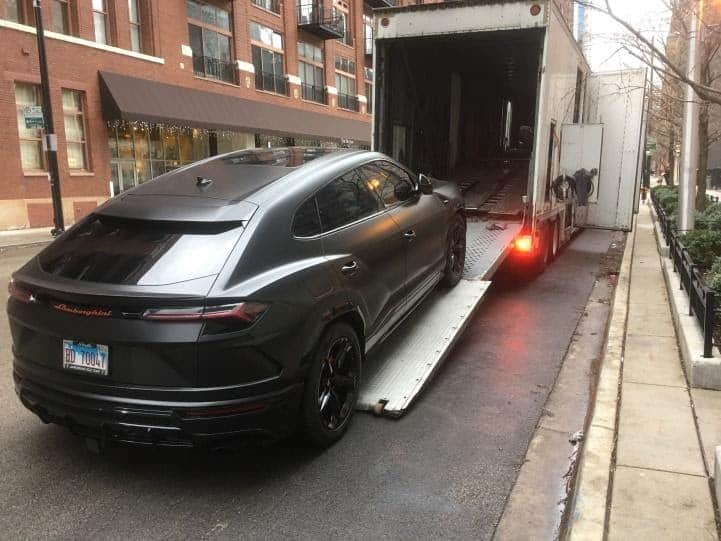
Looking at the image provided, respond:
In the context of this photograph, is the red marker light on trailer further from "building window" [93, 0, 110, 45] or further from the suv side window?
"building window" [93, 0, 110, 45]

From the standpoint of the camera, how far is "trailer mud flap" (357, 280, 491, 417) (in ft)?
14.3

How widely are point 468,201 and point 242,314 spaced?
7.00 meters

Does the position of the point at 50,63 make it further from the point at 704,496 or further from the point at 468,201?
the point at 704,496

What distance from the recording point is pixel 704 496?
3.10 meters

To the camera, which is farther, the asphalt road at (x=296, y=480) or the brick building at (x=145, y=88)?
the brick building at (x=145, y=88)

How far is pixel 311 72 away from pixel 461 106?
20.1 metres

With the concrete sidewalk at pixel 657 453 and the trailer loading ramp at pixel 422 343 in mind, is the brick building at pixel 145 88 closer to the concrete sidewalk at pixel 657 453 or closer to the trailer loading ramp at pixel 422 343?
the trailer loading ramp at pixel 422 343

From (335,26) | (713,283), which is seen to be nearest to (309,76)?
(335,26)

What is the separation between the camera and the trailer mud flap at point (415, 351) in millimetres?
4352

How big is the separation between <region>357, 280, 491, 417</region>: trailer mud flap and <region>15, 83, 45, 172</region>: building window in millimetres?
15465

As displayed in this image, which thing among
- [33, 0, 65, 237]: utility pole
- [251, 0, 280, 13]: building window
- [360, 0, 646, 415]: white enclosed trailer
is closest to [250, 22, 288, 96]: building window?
[251, 0, 280, 13]: building window

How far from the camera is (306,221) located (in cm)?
376

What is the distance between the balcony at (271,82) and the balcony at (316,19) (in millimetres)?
3198

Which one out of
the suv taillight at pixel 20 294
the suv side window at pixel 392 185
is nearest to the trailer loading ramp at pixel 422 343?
the suv side window at pixel 392 185
